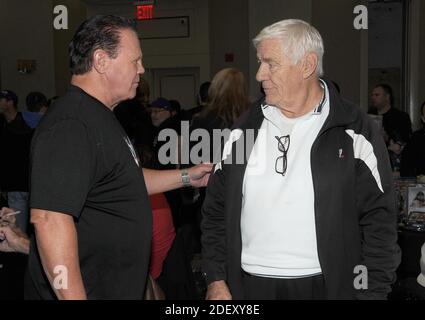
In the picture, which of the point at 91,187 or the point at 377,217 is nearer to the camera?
the point at 91,187

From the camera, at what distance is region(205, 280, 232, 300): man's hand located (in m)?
1.81

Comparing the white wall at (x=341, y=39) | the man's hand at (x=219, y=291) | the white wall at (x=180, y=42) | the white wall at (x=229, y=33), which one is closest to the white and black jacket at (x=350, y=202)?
the man's hand at (x=219, y=291)

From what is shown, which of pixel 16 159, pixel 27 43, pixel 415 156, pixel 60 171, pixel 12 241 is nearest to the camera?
pixel 60 171

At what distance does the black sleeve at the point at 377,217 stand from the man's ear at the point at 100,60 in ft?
2.92

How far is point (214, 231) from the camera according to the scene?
1.89 meters

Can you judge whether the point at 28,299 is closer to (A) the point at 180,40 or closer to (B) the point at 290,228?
(B) the point at 290,228

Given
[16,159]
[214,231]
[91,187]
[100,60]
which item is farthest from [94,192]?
[16,159]

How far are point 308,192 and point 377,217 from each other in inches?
10.0

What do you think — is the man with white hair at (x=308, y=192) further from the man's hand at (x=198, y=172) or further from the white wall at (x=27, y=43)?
the white wall at (x=27, y=43)

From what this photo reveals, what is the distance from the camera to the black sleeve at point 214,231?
72.9 inches

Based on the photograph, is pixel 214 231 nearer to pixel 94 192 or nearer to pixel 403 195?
pixel 94 192

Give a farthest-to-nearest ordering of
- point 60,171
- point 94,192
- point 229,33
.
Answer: point 229,33 → point 94,192 → point 60,171

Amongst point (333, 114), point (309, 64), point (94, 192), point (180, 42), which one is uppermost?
point (180, 42)
